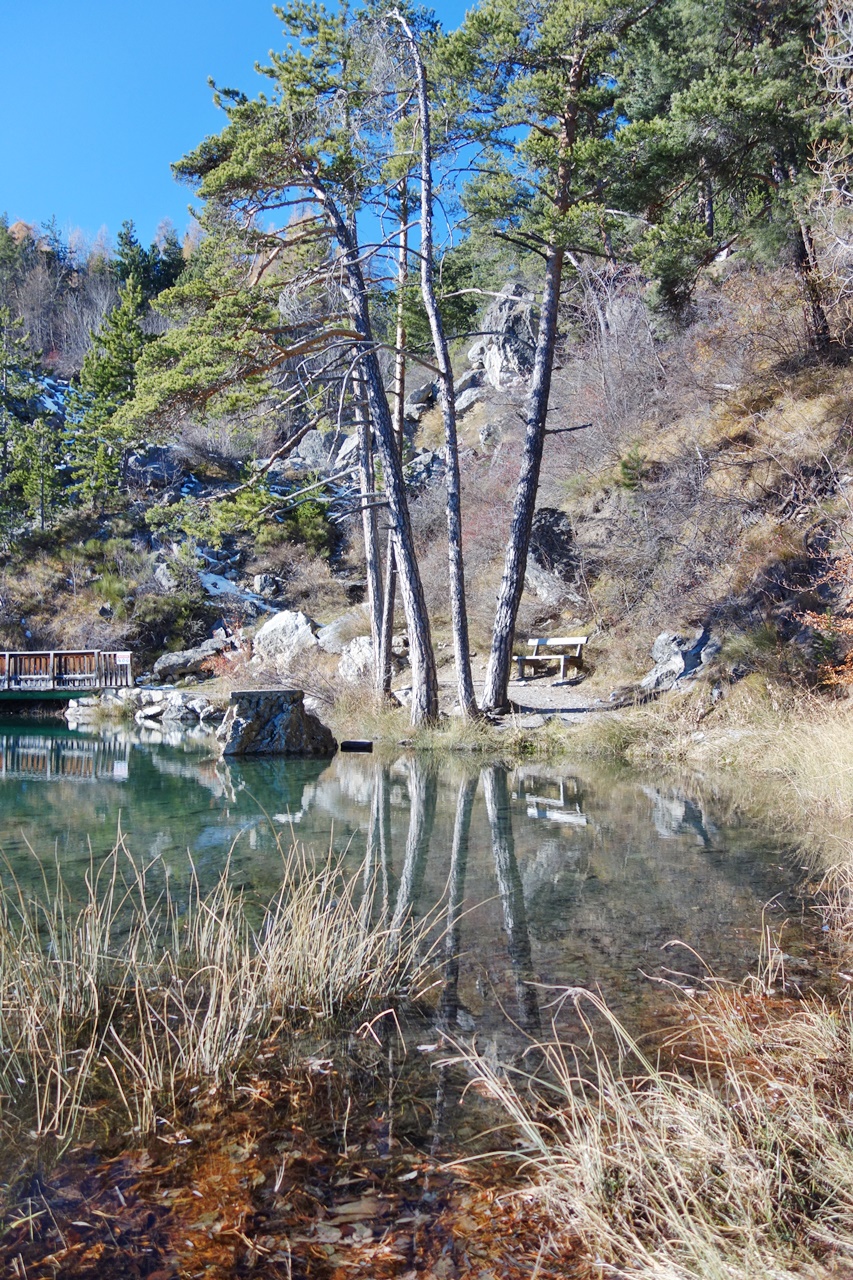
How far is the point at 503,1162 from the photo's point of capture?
292 centimetres

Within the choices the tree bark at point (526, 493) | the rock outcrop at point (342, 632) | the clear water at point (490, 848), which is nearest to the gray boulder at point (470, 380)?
the rock outcrop at point (342, 632)

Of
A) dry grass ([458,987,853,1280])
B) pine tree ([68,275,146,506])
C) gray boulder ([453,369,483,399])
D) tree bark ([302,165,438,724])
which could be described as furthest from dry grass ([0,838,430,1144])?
gray boulder ([453,369,483,399])

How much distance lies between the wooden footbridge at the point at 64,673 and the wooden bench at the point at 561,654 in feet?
37.8

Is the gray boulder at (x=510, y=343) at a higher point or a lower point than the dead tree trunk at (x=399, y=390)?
higher

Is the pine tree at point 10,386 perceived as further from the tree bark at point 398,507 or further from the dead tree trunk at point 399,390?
the tree bark at point 398,507

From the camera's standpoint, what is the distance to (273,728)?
14297 millimetres

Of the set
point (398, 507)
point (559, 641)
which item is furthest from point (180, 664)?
point (398, 507)

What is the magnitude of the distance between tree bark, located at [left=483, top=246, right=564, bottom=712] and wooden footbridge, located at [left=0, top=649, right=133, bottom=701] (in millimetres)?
12733

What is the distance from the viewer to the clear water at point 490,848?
482 cm

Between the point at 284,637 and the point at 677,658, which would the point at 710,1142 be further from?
the point at 284,637

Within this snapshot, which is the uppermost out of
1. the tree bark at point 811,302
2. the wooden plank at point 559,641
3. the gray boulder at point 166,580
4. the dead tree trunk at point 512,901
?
the tree bark at point 811,302

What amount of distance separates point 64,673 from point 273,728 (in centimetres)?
1246

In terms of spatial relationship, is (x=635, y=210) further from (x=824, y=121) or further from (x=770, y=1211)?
(x=770, y=1211)

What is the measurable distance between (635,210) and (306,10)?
5.49 metres
